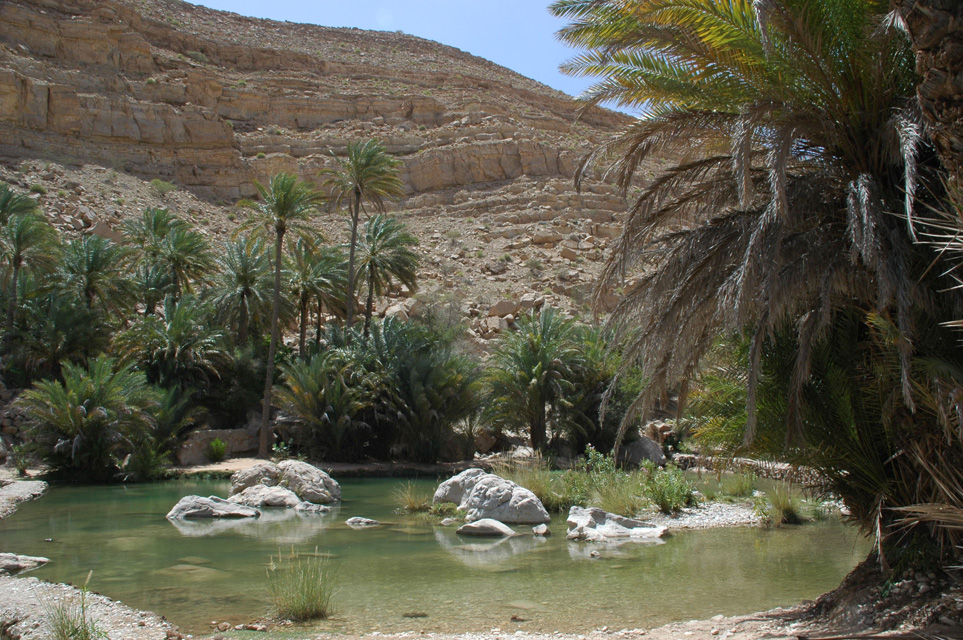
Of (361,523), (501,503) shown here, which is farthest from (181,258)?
(501,503)

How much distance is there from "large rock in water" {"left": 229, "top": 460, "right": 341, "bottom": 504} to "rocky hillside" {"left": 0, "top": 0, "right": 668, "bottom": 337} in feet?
73.0

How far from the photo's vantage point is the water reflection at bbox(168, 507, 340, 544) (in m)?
12.6

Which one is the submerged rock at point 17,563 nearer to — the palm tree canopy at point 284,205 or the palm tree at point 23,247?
the palm tree canopy at point 284,205

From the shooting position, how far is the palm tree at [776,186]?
5.68m

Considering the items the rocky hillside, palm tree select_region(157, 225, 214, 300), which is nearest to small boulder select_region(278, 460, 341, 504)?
palm tree select_region(157, 225, 214, 300)

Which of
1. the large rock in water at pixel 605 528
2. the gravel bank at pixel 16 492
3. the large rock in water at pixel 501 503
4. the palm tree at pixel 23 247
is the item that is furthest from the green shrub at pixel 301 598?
the palm tree at pixel 23 247

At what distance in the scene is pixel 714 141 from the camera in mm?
7844

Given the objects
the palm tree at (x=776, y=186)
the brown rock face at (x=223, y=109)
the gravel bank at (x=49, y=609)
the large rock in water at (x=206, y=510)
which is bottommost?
the large rock in water at (x=206, y=510)

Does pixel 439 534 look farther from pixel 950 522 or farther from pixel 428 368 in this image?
pixel 428 368

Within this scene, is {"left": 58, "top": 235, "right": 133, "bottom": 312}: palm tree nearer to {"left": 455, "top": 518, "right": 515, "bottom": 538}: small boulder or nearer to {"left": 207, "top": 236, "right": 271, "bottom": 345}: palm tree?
{"left": 207, "top": 236, "right": 271, "bottom": 345}: palm tree

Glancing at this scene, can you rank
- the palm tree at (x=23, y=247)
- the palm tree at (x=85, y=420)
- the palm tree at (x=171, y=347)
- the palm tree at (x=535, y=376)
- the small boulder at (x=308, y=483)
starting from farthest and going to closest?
the palm tree at (x=23, y=247) → the palm tree at (x=535, y=376) → the palm tree at (x=171, y=347) → the palm tree at (x=85, y=420) → the small boulder at (x=308, y=483)

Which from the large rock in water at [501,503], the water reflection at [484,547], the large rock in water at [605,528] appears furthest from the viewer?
the large rock in water at [501,503]

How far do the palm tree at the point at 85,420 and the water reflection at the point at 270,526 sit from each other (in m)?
9.24

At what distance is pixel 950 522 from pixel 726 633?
6.65 ft
